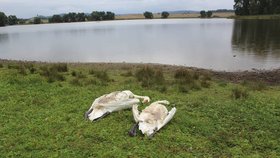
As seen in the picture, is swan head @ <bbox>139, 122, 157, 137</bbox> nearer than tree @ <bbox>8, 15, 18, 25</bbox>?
Yes

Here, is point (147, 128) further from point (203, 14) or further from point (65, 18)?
point (203, 14)

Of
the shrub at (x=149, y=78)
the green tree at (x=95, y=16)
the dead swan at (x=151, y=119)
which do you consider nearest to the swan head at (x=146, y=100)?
the dead swan at (x=151, y=119)

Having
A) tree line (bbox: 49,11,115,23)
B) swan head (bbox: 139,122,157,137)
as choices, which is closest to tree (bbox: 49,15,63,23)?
tree line (bbox: 49,11,115,23)

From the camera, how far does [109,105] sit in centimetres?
857

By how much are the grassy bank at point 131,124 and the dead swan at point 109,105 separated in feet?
0.59

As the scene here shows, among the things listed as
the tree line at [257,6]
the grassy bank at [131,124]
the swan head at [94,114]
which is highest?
the tree line at [257,6]

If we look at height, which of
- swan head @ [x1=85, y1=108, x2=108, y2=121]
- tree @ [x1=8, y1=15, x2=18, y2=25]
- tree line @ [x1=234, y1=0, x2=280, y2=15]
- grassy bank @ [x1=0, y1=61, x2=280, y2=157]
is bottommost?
grassy bank @ [x1=0, y1=61, x2=280, y2=157]

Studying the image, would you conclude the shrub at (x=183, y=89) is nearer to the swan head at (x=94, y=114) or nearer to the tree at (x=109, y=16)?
the swan head at (x=94, y=114)

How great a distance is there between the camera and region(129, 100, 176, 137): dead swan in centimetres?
729

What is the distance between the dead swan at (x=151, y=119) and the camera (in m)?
7.29

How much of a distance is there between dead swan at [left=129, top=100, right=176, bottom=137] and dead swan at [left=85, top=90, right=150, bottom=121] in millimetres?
533

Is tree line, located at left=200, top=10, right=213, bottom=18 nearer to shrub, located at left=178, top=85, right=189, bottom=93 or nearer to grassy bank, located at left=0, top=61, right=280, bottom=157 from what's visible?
grassy bank, located at left=0, top=61, right=280, bottom=157

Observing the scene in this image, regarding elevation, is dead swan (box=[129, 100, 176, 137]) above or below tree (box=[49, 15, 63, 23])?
below

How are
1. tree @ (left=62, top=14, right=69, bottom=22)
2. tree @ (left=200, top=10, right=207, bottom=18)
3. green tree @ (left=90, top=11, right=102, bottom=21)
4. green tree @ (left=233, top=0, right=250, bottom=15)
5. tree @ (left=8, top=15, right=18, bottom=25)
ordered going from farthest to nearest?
tree @ (left=200, top=10, right=207, bottom=18) < green tree @ (left=90, top=11, right=102, bottom=21) < tree @ (left=62, top=14, right=69, bottom=22) < tree @ (left=8, top=15, right=18, bottom=25) < green tree @ (left=233, top=0, right=250, bottom=15)
